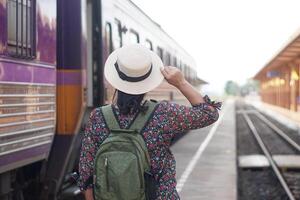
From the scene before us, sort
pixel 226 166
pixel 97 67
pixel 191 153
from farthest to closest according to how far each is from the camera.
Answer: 1. pixel 191 153
2. pixel 226 166
3. pixel 97 67

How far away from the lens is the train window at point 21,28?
5.32 meters

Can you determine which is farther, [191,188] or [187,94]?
[191,188]

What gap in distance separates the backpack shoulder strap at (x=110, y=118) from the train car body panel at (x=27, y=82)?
2.08 metres

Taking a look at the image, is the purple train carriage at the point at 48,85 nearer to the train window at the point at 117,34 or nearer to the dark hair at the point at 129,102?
the train window at the point at 117,34

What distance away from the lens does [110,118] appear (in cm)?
317

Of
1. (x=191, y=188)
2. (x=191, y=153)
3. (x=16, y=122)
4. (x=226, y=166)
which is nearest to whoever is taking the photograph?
(x=16, y=122)

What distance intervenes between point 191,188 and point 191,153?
5.85 meters

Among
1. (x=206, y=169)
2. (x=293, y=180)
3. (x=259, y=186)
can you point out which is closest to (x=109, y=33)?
(x=206, y=169)

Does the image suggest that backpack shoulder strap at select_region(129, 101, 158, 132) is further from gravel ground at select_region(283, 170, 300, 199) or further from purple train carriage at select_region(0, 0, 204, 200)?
gravel ground at select_region(283, 170, 300, 199)

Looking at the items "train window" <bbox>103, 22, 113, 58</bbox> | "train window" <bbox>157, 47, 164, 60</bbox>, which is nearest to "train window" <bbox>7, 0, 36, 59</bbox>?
"train window" <bbox>103, 22, 113, 58</bbox>

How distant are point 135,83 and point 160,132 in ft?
0.92

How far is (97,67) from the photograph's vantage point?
768 centimetres

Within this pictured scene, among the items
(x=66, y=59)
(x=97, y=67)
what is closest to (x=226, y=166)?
(x=97, y=67)

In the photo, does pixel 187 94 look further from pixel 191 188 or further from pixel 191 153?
pixel 191 153
